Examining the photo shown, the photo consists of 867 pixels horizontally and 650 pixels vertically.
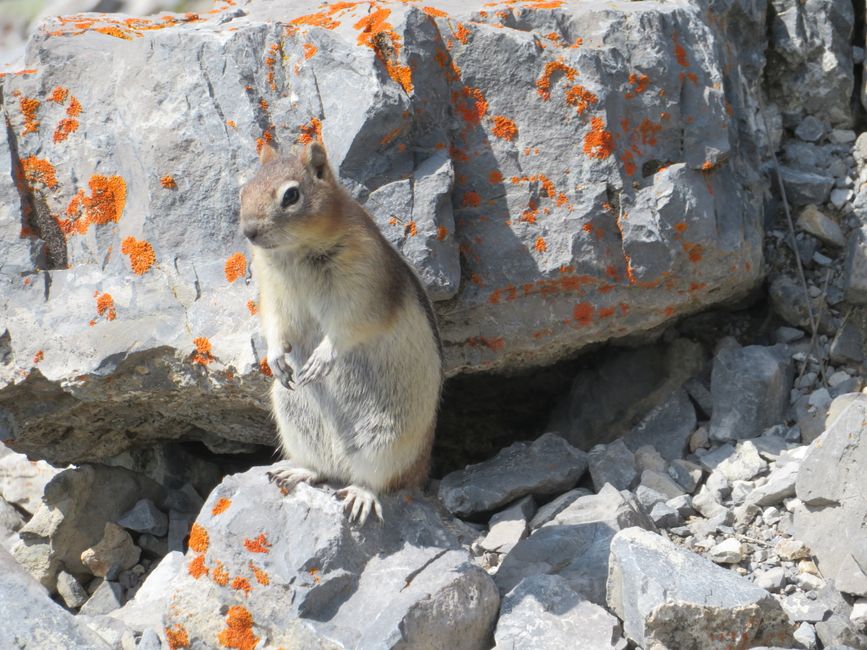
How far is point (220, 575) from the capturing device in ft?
20.9

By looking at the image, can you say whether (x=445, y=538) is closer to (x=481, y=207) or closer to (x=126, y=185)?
(x=481, y=207)

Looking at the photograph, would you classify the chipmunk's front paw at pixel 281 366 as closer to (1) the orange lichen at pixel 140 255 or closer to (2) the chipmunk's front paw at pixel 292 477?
(2) the chipmunk's front paw at pixel 292 477

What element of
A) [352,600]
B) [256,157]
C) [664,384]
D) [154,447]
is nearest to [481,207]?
[256,157]

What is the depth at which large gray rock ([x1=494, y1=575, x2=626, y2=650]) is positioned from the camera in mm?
5980

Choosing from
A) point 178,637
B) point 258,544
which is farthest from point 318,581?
point 178,637

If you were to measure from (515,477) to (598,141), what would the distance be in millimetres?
2640

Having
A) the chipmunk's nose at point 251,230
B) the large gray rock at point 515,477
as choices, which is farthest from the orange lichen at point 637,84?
the chipmunk's nose at point 251,230

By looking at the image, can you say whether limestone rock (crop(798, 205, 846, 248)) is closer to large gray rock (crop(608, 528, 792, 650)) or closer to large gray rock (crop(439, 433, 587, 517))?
large gray rock (crop(439, 433, 587, 517))

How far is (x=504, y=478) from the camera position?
8.04 metres

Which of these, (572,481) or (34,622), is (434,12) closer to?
(572,481)

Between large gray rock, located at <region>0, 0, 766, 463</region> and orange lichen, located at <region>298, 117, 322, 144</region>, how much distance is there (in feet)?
0.06

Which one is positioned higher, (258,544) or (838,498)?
(258,544)

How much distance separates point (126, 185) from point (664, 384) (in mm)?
4737

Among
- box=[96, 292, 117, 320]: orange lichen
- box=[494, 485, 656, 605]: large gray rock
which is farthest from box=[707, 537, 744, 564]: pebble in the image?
box=[96, 292, 117, 320]: orange lichen
